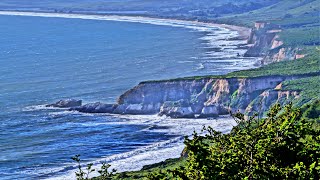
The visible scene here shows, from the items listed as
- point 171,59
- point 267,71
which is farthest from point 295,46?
point 267,71

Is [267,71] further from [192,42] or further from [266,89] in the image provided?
[192,42]

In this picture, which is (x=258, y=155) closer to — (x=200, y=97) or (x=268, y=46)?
(x=200, y=97)

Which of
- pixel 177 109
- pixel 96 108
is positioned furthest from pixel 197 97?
pixel 96 108

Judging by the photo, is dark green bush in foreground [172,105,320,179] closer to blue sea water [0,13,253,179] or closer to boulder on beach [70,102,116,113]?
blue sea water [0,13,253,179]

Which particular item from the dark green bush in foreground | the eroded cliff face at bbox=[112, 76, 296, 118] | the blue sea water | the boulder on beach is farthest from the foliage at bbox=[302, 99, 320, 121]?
the dark green bush in foreground

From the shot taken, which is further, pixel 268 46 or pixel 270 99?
pixel 268 46

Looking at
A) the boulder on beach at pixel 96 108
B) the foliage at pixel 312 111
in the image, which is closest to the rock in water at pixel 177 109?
the boulder on beach at pixel 96 108

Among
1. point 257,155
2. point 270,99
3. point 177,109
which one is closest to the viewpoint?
point 257,155
